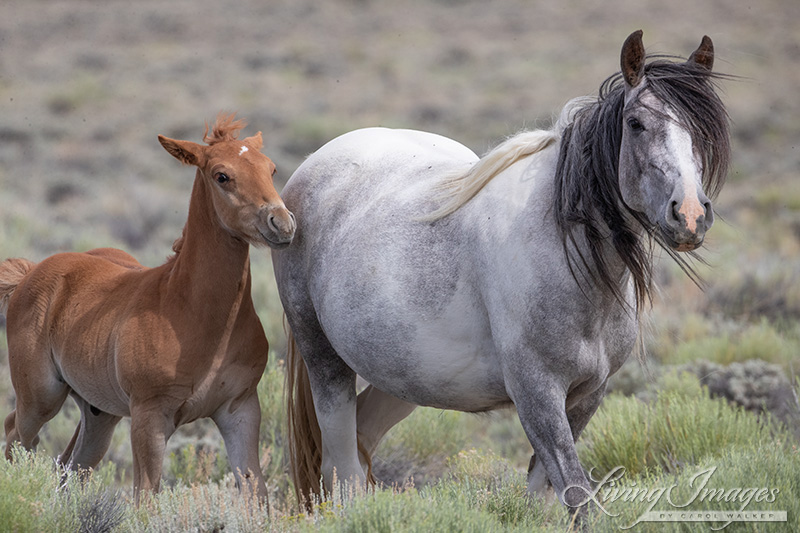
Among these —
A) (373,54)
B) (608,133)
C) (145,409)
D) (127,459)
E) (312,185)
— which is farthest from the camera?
(373,54)

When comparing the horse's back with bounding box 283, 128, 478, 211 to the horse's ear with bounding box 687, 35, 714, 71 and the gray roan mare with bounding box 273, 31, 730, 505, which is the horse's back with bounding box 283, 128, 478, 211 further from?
the horse's ear with bounding box 687, 35, 714, 71

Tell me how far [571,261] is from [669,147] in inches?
22.2

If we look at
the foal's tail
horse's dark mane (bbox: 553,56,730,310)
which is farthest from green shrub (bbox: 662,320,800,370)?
horse's dark mane (bbox: 553,56,730,310)

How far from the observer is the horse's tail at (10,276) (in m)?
4.55

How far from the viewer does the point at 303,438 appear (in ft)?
14.7

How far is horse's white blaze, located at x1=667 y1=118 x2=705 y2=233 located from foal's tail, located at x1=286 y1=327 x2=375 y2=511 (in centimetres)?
239

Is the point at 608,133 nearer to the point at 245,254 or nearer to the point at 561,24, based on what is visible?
the point at 245,254

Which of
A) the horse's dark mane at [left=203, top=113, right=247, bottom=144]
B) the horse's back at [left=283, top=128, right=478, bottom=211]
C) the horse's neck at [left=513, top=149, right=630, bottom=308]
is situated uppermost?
the horse's dark mane at [left=203, top=113, right=247, bottom=144]

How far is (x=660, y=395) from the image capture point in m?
5.29

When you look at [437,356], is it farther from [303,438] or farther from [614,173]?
[303,438]

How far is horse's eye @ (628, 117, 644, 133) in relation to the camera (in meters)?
2.87

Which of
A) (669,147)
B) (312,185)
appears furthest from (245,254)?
(669,147)

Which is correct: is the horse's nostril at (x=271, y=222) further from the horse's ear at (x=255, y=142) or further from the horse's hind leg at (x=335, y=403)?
the horse's hind leg at (x=335, y=403)

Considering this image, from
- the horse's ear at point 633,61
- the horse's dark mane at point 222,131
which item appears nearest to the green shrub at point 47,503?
the horse's dark mane at point 222,131
